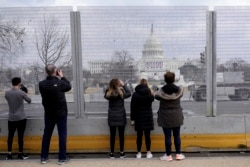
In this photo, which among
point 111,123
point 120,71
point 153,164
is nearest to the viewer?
point 153,164

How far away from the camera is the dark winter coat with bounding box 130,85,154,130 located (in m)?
7.23

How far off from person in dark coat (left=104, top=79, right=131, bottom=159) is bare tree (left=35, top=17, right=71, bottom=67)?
1.21 meters

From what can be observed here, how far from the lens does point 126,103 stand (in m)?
7.88

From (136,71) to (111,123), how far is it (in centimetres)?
124

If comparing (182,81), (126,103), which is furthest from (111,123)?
(182,81)

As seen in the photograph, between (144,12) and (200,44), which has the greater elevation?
(144,12)

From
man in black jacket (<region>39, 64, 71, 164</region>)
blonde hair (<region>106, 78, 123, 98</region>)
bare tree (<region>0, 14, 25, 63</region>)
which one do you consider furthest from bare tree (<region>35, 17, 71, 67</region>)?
blonde hair (<region>106, 78, 123, 98</region>)

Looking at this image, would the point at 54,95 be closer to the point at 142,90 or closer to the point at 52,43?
the point at 52,43

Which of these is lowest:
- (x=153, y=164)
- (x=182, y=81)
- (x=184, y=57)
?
(x=153, y=164)

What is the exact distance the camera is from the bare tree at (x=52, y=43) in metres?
7.78

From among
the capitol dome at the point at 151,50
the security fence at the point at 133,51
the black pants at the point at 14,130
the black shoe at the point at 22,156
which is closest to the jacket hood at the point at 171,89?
the security fence at the point at 133,51

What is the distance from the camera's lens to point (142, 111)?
23.9 feet

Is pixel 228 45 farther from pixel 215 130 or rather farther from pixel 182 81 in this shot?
pixel 215 130

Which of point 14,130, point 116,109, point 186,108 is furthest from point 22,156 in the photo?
point 186,108
